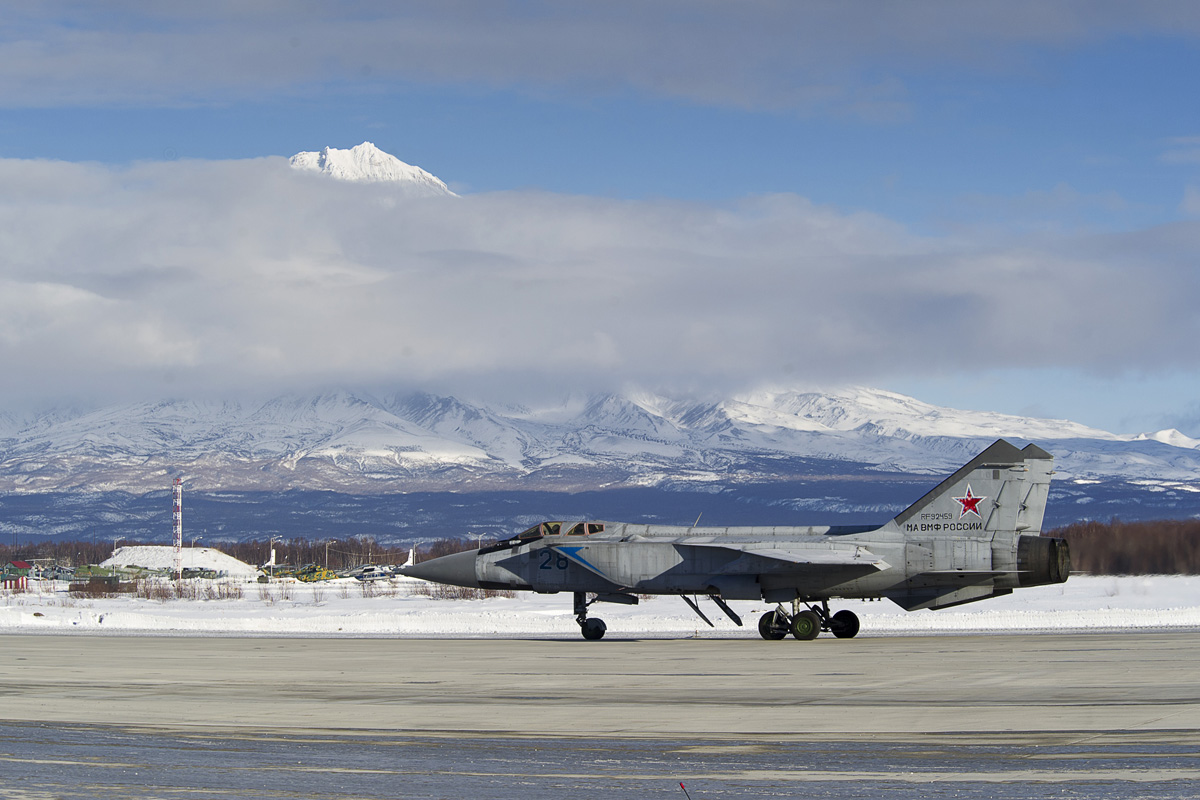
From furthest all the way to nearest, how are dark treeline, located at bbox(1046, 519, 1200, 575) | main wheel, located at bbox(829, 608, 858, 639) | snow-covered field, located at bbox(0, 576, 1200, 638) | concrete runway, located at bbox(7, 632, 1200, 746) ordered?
dark treeline, located at bbox(1046, 519, 1200, 575) → snow-covered field, located at bbox(0, 576, 1200, 638) → main wheel, located at bbox(829, 608, 858, 639) → concrete runway, located at bbox(7, 632, 1200, 746)

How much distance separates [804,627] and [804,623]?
9 centimetres

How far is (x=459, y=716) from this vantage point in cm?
1603

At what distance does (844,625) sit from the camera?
103ft

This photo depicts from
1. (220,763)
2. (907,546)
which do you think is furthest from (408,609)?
(220,763)

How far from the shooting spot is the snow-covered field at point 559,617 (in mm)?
36000

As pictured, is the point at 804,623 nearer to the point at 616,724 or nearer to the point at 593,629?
the point at 593,629

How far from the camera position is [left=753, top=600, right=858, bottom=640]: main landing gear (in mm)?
30234

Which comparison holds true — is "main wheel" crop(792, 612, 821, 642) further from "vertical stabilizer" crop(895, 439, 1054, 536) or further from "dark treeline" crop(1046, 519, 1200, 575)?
"dark treeline" crop(1046, 519, 1200, 575)

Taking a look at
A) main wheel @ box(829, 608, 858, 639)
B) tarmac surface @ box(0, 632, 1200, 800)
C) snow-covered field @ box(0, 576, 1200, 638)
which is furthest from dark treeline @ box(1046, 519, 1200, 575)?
tarmac surface @ box(0, 632, 1200, 800)

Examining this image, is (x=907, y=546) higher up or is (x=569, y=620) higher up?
(x=907, y=546)

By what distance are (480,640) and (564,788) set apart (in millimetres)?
21693

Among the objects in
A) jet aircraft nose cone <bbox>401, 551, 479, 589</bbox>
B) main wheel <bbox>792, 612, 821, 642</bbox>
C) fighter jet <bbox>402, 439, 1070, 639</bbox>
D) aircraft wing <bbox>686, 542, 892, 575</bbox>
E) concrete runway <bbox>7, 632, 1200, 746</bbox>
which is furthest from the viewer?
jet aircraft nose cone <bbox>401, 551, 479, 589</bbox>

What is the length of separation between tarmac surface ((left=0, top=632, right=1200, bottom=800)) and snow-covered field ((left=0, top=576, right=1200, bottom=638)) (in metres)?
10.4

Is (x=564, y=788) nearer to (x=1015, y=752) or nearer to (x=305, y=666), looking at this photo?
(x=1015, y=752)
